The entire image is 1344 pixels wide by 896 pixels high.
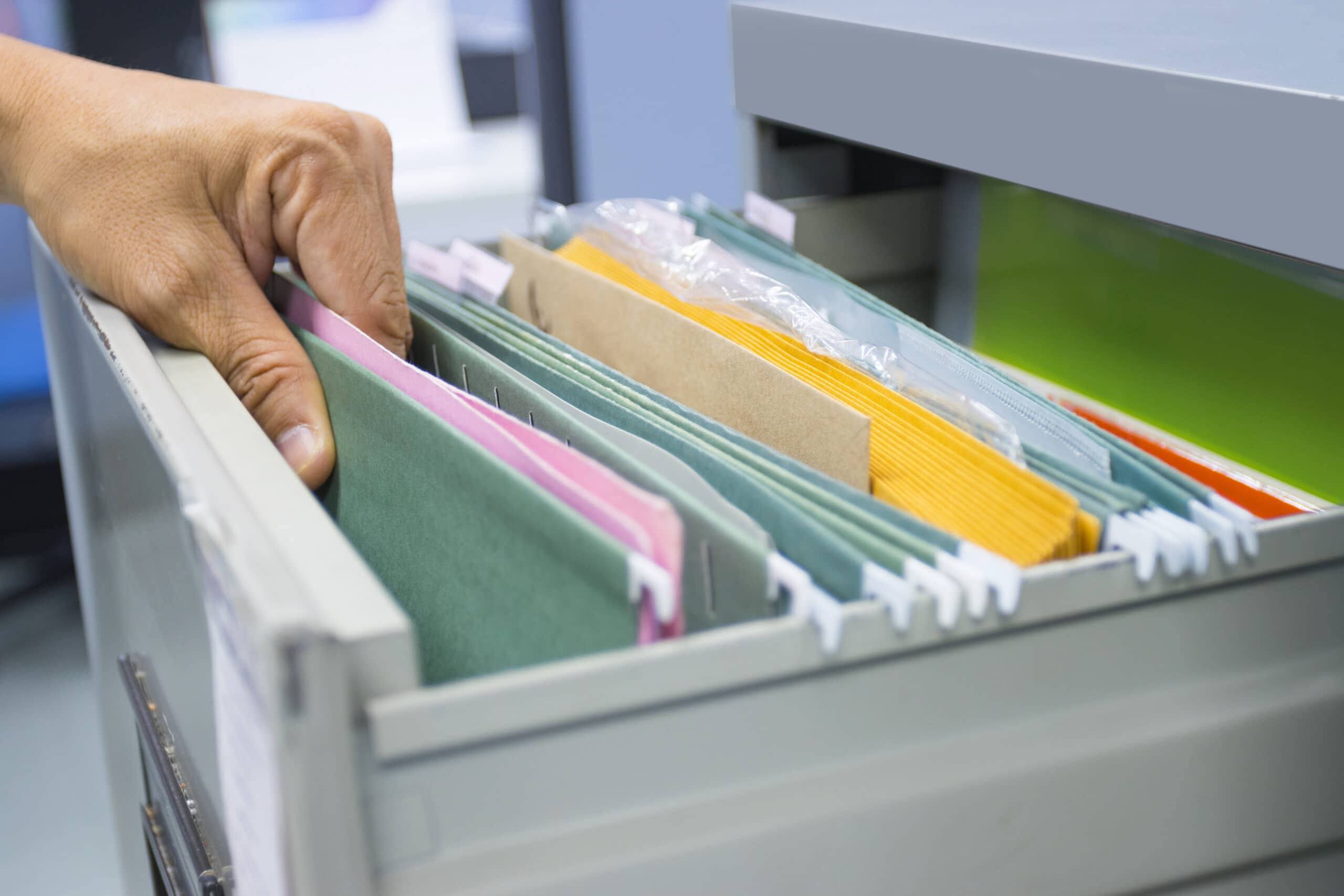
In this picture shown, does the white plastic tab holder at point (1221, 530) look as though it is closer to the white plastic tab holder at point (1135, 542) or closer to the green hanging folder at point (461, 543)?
the white plastic tab holder at point (1135, 542)

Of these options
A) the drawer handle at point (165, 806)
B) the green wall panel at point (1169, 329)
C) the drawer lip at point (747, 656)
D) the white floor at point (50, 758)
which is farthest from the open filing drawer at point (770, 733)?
the white floor at point (50, 758)

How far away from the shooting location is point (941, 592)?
0.36m

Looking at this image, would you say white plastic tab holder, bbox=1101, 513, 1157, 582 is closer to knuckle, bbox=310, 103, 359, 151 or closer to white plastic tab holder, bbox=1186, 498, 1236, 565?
white plastic tab holder, bbox=1186, 498, 1236, 565

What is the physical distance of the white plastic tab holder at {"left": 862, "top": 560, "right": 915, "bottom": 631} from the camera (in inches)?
14.2

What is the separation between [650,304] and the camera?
2.15ft

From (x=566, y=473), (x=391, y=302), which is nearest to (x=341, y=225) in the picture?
(x=391, y=302)

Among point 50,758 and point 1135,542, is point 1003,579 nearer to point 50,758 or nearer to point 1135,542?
point 1135,542

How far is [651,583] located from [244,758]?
0.15m

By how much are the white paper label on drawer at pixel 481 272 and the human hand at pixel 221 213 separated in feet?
0.29

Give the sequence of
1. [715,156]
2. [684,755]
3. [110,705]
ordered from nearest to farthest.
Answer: [684,755] → [110,705] → [715,156]

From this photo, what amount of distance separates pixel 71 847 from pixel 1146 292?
1.44 metres

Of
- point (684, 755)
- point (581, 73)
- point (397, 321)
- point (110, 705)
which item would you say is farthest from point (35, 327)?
point (684, 755)

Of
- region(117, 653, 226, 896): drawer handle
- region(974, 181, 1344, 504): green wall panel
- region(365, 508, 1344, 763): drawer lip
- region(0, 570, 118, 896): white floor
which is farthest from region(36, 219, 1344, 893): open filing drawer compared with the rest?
region(0, 570, 118, 896): white floor

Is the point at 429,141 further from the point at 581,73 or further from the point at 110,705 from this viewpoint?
the point at 110,705
